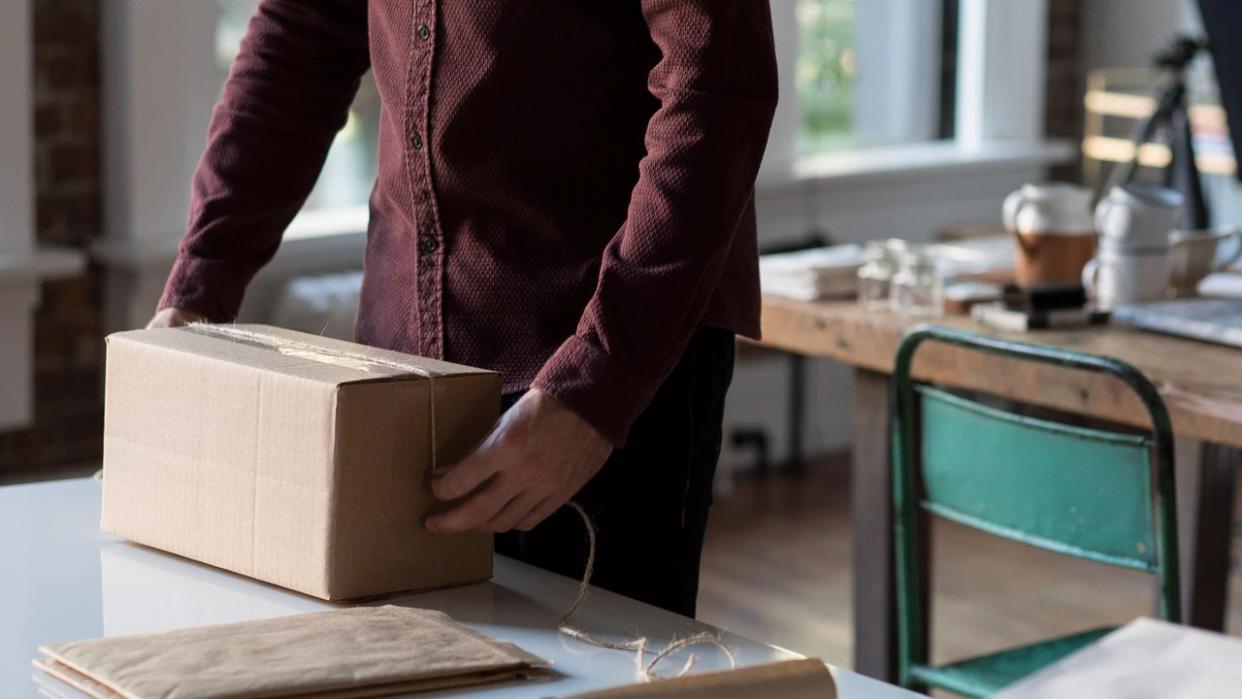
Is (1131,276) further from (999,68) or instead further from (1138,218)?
(999,68)

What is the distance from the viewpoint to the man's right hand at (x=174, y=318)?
146cm

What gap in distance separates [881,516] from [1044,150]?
283cm

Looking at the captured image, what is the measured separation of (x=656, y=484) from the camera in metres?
1.33

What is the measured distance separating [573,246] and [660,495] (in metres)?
0.20

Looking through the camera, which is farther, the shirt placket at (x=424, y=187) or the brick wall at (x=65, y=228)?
the brick wall at (x=65, y=228)

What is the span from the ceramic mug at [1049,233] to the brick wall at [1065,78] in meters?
A: 2.73

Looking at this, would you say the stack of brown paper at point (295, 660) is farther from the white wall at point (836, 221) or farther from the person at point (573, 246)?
the white wall at point (836, 221)

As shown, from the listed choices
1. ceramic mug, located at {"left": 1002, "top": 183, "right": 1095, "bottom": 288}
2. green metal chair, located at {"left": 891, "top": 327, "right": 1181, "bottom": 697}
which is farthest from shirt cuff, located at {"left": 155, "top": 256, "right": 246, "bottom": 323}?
ceramic mug, located at {"left": 1002, "top": 183, "right": 1095, "bottom": 288}

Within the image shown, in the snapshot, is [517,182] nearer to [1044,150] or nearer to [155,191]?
[155,191]

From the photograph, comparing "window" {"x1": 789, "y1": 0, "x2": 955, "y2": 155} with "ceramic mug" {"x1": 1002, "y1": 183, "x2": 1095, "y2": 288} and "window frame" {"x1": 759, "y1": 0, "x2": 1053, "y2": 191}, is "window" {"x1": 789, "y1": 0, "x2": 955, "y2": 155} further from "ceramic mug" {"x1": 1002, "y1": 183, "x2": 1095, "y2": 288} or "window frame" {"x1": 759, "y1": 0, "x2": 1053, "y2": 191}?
"ceramic mug" {"x1": 1002, "y1": 183, "x2": 1095, "y2": 288}

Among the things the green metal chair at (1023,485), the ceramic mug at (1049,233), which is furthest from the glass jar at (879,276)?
the green metal chair at (1023,485)

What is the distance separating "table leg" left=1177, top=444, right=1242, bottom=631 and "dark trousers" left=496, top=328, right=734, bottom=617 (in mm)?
915

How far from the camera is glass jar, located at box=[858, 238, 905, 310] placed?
91.5 inches

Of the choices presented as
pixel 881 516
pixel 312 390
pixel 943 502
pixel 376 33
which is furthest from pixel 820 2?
pixel 312 390
